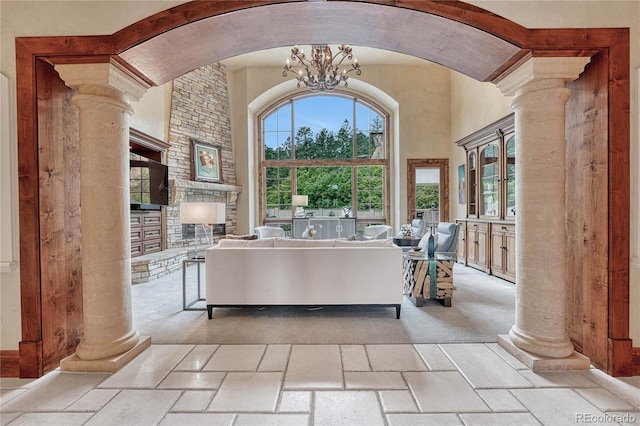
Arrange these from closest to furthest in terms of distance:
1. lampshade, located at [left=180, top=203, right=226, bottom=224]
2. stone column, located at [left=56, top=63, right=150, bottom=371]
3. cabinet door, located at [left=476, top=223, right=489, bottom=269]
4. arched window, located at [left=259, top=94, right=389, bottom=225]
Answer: stone column, located at [left=56, top=63, right=150, bottom=371], lampshade, located at [left=180, top=203, right=226, bottom=224], cabinet door, located at [left=476, top=223, right=489, bottom=269], arched window, located at [left=259, top=94, right=389, bottom=225]

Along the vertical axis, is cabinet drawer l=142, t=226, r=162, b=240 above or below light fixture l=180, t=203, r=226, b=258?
below

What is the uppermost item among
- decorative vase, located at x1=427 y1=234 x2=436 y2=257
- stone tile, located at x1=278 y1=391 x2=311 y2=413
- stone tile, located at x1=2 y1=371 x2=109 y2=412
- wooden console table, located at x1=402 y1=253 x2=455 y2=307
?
decorative vase, located at x1=427 y1=234 x2=436 y2=257

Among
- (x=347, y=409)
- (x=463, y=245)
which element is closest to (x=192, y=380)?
(x=347, y=409)

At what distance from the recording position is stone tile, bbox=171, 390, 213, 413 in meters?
1.96

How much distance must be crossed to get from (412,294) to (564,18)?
3030mm

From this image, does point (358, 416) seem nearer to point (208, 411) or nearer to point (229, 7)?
point (208, 411)

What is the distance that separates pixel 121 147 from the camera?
2.55 metres

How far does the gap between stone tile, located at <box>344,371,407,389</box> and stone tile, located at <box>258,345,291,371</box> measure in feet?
1.67

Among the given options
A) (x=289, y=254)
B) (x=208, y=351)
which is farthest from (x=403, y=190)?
(x=208, y=351)

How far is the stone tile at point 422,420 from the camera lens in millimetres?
1797

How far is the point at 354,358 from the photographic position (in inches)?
102

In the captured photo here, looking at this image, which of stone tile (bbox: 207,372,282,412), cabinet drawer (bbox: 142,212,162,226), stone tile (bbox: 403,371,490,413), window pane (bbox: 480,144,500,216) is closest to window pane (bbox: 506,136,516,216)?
window pane (bbox: 480,144,500,216)

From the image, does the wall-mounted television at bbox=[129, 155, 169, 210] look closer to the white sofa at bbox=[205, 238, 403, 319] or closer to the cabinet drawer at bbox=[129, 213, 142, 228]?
the cabinet drawer at bbox=[129, 213, 142, 228]

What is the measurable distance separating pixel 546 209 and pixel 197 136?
7.56m
